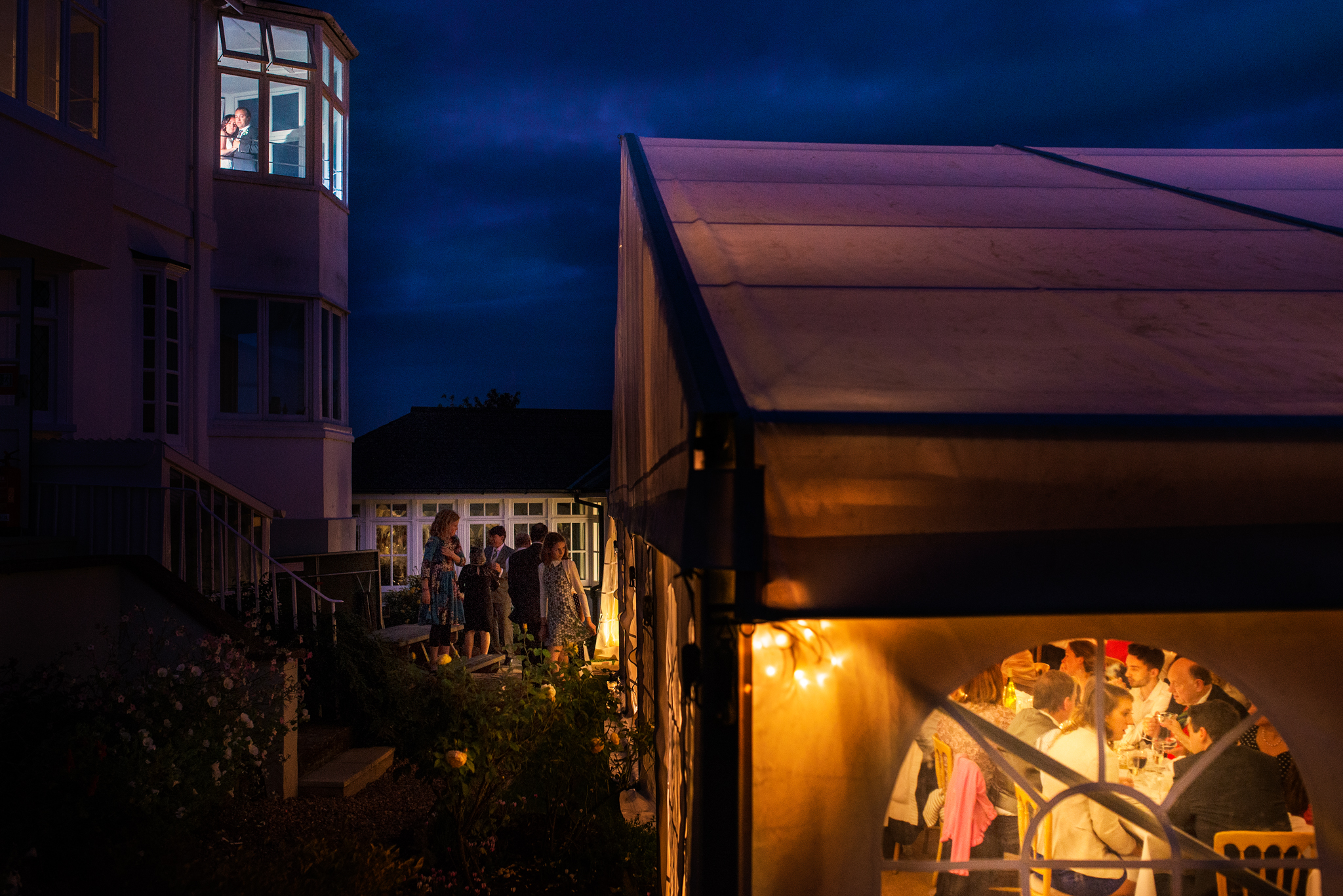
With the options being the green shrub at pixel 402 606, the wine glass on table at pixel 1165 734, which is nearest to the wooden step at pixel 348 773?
the wine glass on table at pixel 1165 734

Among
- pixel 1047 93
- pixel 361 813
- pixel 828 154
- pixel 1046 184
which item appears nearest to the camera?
pixel 1046 184

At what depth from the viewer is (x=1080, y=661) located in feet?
7.61

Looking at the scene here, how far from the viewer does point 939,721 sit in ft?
7.58

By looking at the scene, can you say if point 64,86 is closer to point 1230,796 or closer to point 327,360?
point 327,360

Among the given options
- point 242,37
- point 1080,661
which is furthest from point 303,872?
point 242,37

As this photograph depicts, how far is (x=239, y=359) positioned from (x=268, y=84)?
349cm

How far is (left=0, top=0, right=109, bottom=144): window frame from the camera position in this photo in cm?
675

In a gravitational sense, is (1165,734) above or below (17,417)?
below

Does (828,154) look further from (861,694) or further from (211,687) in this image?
(211,687)

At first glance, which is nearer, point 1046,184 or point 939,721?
point 939,721

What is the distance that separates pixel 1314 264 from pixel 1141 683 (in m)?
1.96

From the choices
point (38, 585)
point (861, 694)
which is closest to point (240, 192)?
point (38, 585)

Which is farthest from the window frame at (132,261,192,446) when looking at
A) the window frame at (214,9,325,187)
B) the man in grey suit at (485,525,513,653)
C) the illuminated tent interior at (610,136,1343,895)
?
the illuminated tent interior at (610,136,1343,895)

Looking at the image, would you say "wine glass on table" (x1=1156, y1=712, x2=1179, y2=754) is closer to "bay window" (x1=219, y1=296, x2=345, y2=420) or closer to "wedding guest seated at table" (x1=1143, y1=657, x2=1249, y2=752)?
"wedding guest seated at table" (x1=1143, y1=657, x2=1249, y2=752)
